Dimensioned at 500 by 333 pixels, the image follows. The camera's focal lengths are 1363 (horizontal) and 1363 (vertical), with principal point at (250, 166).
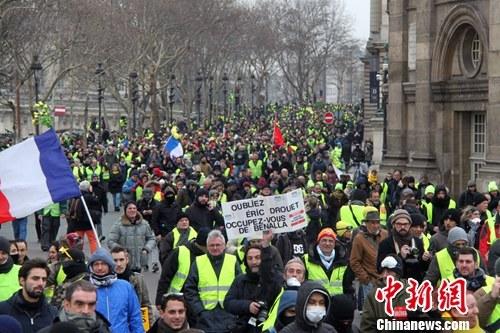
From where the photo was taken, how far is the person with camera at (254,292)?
35.3ft

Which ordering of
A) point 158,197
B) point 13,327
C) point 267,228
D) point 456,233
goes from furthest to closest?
point 158,197 → point 267,228 → point 456,233 → point 13,327

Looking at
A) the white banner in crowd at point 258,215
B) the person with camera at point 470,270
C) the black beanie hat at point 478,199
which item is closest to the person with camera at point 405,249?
the white banner in crowd at point 258,215

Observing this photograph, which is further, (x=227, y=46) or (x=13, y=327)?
(x=227, y=46)

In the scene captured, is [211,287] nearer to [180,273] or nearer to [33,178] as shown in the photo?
[180,273]

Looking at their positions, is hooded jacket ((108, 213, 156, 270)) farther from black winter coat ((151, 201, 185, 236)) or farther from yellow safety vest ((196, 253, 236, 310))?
yellow safety vest ((196, 253, 236, 310))

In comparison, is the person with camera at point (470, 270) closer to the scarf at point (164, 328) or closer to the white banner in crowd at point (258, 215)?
the scarf at point (164, 328)

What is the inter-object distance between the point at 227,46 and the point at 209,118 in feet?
19.2

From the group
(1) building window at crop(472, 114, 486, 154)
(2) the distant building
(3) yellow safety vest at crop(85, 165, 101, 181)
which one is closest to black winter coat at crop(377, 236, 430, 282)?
(2) the distant building

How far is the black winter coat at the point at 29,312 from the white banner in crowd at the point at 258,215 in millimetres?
5035

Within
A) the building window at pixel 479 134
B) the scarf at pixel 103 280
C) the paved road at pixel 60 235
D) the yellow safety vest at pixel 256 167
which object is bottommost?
the paved road at pixel 60 235

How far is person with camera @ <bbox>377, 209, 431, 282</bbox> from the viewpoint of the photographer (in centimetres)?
1312

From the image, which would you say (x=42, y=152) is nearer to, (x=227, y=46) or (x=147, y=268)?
(x=147, y=268)

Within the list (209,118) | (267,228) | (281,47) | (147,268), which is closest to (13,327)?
(267,228)

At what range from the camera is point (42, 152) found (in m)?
12.9
